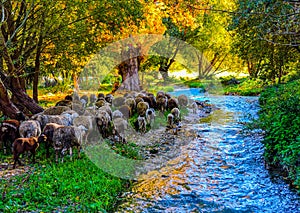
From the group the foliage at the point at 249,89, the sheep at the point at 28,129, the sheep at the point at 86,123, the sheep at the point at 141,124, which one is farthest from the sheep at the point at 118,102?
the foliage at the point at 249,89

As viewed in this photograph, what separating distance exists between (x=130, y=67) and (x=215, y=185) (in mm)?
19609

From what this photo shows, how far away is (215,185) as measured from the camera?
331 inches

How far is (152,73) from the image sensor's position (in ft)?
130

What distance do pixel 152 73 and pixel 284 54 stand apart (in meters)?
20.8

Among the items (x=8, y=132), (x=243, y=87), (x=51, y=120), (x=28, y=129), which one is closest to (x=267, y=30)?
(x=51, y=120)

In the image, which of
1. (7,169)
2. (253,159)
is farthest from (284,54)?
(7,169)

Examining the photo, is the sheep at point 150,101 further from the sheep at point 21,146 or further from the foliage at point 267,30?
the sheep at point 21,146

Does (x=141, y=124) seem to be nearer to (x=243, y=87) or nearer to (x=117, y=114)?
(x=117, y=114)

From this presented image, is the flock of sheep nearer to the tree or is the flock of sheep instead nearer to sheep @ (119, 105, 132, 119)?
sheep @ (119, 105, 132, 119)

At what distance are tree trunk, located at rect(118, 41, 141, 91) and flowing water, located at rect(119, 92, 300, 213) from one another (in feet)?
50.3

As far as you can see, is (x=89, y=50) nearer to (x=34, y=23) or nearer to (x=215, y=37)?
(x=34, y=23)

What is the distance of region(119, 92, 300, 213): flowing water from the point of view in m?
7.19

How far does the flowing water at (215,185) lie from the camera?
7.19 meters

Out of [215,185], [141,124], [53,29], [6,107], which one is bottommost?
[215,185]
